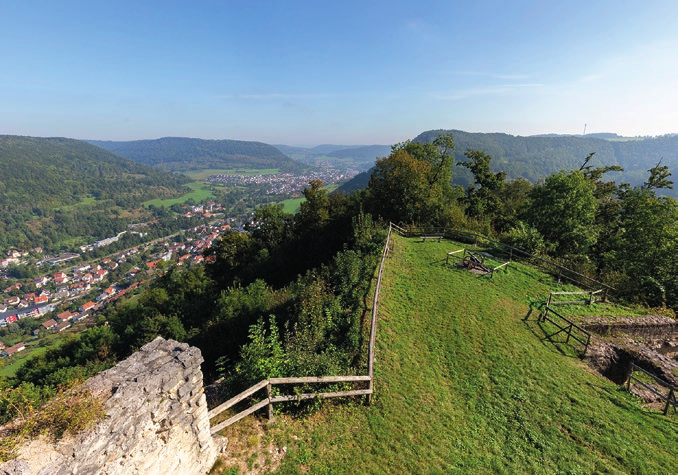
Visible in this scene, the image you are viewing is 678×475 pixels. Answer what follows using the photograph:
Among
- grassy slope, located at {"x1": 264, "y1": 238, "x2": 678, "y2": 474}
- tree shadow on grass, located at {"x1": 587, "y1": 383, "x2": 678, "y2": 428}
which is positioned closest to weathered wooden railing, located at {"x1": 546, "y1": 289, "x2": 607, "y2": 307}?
grassy slope, located at {"x1": 264, "y1": 238, "x2": 678, "y2": 474}

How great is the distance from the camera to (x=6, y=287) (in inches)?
3656

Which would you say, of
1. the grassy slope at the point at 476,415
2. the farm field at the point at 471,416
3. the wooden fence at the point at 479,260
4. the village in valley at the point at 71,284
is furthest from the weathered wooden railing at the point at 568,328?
the village in valley at the point at 71,284

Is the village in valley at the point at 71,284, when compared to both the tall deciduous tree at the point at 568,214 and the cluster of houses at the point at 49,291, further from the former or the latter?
the tall deciduous tree at the point at 568,214

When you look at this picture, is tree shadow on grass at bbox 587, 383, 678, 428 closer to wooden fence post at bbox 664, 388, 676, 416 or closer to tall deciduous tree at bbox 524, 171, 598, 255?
wooden fence post at bbox 664, 388, 676, 416

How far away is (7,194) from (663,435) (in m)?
268

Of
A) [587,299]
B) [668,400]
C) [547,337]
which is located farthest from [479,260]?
[668,400]

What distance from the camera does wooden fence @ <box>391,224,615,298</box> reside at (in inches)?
676

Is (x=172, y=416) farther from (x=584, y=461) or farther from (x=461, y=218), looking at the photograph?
(x=461, y=218)

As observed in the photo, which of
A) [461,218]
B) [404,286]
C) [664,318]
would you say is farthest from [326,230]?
[664,318]

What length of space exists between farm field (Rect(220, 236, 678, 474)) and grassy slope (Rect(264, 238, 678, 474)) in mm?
30

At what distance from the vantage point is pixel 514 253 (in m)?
20.7

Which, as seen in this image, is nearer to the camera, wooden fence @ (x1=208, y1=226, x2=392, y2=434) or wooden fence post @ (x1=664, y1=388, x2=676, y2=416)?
wooden fence @ (x1=208, y1=226, x2=392, y2=434)

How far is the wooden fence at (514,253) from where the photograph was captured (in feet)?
56.3

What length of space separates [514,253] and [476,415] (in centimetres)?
1516
